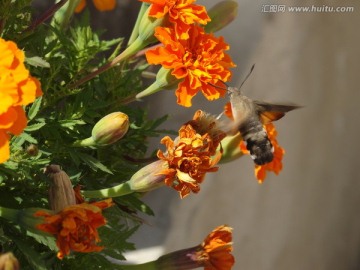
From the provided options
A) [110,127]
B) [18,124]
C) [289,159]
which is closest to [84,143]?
[110,127]

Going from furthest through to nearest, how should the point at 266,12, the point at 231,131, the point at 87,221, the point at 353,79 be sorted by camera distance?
the point at 353,79, the point at 266,12, the point at 231,131, the point at 87,221

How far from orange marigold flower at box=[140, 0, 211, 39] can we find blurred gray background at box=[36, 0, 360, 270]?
0.56 meters

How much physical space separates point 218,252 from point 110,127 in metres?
0.16

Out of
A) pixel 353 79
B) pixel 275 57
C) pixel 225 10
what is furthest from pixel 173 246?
pixel 225 10

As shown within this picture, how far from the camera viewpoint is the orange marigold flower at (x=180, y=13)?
0.58m

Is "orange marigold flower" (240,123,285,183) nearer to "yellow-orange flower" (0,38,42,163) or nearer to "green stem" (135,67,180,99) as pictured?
"green stem" (135,67,180,99)

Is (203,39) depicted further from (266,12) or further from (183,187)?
(266,12)

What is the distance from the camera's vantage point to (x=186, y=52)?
0.59 m

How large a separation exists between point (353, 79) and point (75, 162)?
109 centimetres

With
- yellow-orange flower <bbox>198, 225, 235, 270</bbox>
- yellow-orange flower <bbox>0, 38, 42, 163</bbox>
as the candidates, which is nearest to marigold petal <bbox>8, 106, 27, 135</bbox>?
yellow-orange flower <bbox>0, 38, 42, 163</bbox>

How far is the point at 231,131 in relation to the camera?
63cm

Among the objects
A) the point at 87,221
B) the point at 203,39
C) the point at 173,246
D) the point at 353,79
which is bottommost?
the point at 173,246

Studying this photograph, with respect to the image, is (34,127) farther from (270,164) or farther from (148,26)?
(270,164)

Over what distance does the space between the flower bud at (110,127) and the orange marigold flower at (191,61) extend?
0.05 m
